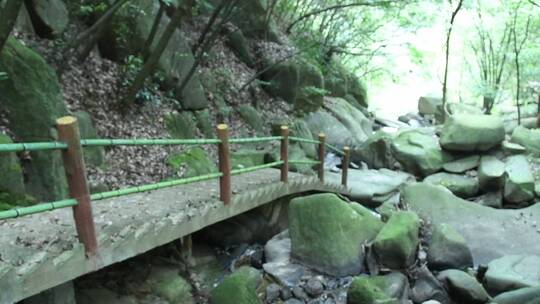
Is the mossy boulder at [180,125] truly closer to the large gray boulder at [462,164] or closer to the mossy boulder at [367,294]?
the mossy boulder at [367,294]

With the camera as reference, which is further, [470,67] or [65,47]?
[470,67]

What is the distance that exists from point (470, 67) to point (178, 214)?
1029 inches

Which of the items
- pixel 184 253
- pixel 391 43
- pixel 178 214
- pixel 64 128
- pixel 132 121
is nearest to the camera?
pixel 64 128

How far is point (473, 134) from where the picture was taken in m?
13.0

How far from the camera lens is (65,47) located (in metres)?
6.93

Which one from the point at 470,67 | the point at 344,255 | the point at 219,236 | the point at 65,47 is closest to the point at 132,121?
the point at 65,47

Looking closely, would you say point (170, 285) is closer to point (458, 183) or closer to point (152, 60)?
point (152, 60)

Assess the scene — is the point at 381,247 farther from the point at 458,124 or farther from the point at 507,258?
the point at 458,124

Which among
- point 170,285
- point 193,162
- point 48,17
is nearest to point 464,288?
point 170,285

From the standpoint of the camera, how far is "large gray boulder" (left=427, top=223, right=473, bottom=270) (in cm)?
693

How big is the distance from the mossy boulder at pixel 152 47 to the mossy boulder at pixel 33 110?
280 centimetres

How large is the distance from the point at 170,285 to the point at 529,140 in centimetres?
1266

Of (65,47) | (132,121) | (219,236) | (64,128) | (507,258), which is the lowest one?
(507,258)

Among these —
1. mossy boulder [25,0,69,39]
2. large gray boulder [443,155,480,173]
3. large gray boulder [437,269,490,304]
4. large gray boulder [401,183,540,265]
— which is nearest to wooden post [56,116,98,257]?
mossy boulder [25,0,69,39]
